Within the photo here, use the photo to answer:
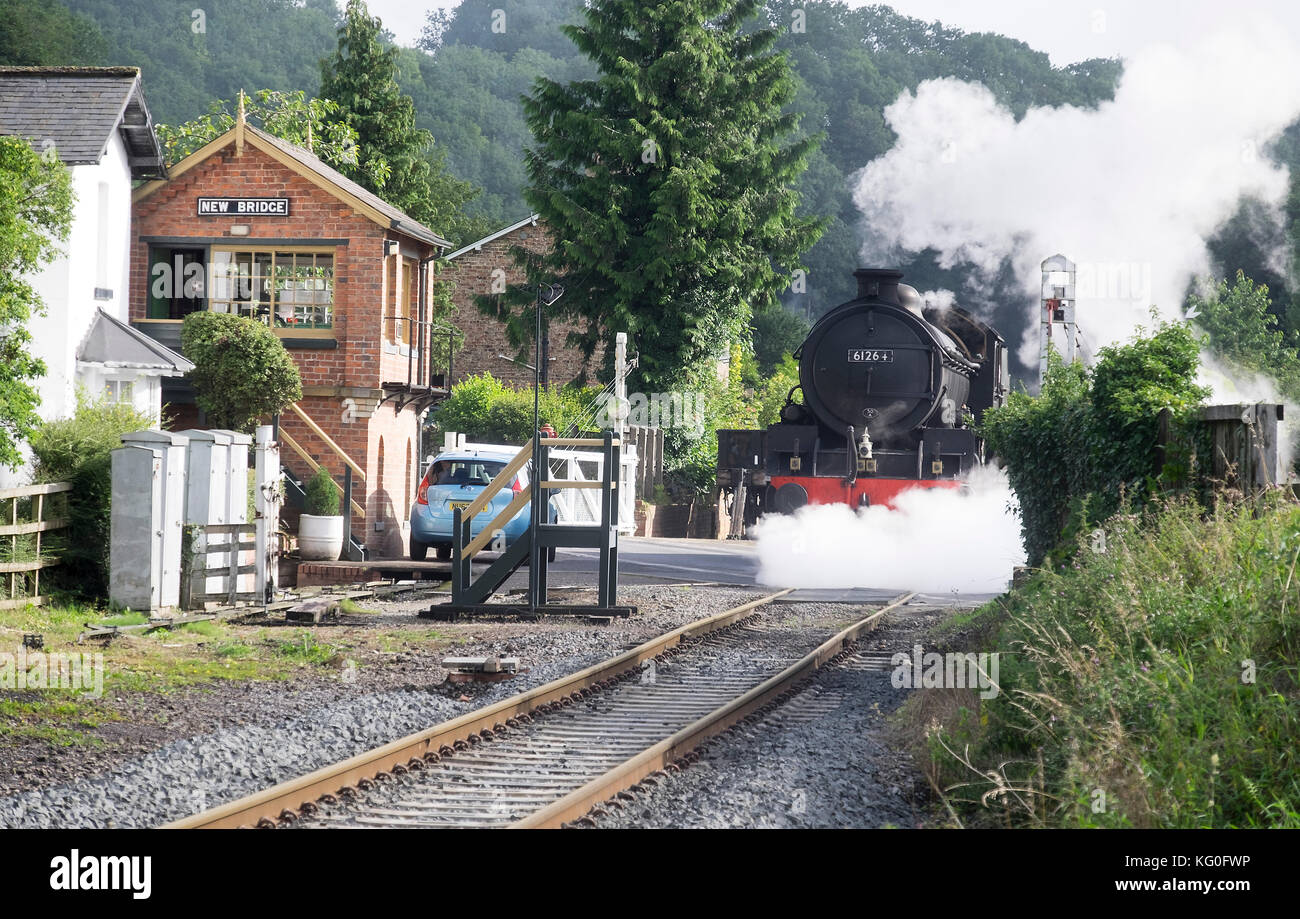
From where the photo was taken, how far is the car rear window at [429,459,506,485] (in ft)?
63.9

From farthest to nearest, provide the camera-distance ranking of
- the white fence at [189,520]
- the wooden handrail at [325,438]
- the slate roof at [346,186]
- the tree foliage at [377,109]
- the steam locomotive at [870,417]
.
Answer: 1. the tree foliage at [377,109]
2. the slate roof at [346,186]
3. the wooden handrail at [325,438]
4. the steam locomotive at [870,417]
5. the white fence at [189,520]

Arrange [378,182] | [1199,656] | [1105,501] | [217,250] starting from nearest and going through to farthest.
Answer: [1199,656] < [1105,501] < [217,250] < [378,182]

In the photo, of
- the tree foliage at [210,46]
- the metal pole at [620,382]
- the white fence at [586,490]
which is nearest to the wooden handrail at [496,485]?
the white fence at [586,490]

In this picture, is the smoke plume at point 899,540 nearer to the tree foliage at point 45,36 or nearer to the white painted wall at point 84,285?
the white painted wall at point 84,285

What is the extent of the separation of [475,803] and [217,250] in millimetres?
18802

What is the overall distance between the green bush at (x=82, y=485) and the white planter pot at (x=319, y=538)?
5.61 m

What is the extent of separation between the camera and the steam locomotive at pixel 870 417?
20047mm

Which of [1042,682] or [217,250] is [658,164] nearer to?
[217,250]

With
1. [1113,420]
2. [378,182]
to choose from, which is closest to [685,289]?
[378,182]

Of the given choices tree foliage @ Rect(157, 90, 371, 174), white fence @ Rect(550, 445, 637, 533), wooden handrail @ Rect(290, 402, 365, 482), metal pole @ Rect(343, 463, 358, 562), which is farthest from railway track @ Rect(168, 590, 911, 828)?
tree foliage @ Rect(157, 90, 371, 174)

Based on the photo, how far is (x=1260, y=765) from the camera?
5348 millimetres

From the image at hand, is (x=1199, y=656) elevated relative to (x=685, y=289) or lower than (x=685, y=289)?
lower

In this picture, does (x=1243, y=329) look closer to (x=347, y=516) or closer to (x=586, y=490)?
(x=586, y=490)

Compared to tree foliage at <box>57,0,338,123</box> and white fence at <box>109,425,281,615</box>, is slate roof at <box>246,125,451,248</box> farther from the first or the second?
tree foliage at <box>57,0,338,123</box>
